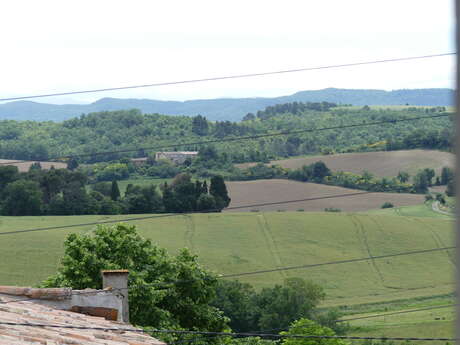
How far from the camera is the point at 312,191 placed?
98.9 meters

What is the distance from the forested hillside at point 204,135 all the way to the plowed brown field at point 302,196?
6.78 m

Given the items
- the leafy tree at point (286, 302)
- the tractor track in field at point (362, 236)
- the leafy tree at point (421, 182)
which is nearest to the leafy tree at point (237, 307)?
the leafy tree at point (286, 302)

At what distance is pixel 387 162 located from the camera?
101m

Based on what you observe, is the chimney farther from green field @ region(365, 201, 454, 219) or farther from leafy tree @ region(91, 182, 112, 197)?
green field @ region(365, 201, 454, 219)

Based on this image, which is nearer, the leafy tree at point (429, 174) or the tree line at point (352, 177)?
the leafy tree at point (429, 174)

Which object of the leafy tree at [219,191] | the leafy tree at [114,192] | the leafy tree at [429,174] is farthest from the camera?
the leafy tree at [114,192]

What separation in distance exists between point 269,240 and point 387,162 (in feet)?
63.2

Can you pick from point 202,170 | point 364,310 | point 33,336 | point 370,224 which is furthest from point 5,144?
point 33,336

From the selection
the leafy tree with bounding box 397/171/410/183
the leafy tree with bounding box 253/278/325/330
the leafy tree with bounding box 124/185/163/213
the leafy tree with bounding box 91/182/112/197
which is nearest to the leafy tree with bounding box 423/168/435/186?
the leafy tree with bounding box 397/171/410/183

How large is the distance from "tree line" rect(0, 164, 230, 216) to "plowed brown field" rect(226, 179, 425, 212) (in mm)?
3095

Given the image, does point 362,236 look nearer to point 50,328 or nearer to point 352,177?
point 352,177

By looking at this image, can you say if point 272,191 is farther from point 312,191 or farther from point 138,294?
point 138,294

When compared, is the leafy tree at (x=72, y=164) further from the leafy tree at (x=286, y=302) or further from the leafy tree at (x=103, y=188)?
the leafy tree at (x=286, y=302)

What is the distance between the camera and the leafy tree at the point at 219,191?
82750 millimetres
